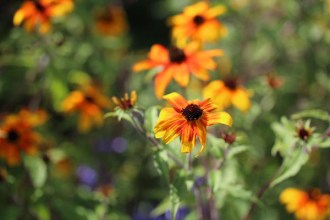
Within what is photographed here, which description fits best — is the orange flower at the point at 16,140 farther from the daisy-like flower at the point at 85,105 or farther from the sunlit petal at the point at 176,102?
the sunlit petal at the point at 176,102

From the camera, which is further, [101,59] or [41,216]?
[101,59]

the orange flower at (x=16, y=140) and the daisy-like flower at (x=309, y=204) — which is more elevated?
the orange flower at (x=16, y=140)

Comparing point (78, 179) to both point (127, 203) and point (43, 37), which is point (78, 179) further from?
point (43, 37)

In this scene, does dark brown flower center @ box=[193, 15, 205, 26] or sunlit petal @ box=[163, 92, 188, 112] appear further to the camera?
dark brown flower center @ box=[193, 15, 205, 26]

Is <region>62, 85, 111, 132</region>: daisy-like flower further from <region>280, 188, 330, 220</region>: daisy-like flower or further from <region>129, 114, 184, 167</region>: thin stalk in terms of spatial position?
<region>280, 188, 330, 220</region>: daisy-like flower

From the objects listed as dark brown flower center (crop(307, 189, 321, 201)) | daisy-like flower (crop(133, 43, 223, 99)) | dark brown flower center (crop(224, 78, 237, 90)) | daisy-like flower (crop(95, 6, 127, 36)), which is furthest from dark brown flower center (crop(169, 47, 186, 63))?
daisy-like flower (crop(95, 6, 127, 36))

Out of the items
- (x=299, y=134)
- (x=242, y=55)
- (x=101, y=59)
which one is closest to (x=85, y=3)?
(x=101, y=59)

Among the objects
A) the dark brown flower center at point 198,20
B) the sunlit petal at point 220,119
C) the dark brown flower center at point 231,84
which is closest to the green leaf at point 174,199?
the sunlit petal at point 220,119
